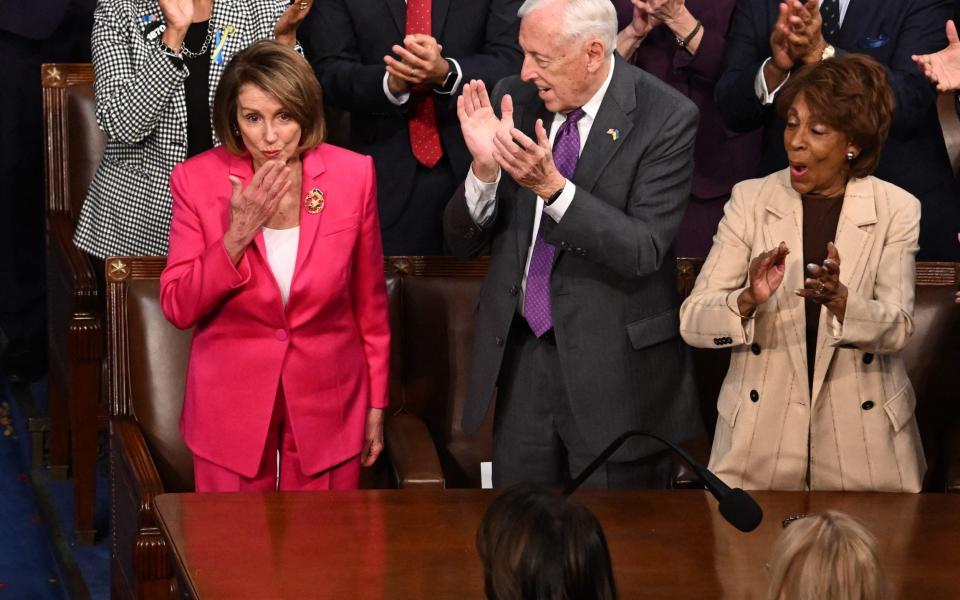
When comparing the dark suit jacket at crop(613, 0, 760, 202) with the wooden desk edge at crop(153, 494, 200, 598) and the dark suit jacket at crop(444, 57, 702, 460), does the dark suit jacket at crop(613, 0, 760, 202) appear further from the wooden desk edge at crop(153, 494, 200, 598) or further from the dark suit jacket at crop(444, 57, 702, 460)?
the wooden desk edge at crop(153, 494, 200, 598)

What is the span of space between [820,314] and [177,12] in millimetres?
1860

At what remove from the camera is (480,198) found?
323 cm

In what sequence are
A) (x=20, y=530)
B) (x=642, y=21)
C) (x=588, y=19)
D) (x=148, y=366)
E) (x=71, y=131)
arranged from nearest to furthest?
(x=588, y=19) → (x=148, y=366) → (x=642, y=21) → (x=20, y=530) → (x=71, y=131)

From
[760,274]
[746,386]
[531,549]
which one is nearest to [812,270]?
[760,274]

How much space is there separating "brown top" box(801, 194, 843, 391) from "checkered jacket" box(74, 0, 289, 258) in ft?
5.34

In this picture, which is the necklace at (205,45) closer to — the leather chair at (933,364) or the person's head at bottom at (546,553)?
the leather chair at (933,364)

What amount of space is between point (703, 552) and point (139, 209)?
2084 mm

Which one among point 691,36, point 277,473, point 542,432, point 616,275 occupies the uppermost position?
point 691,36

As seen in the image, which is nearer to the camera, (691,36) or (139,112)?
(139,112)

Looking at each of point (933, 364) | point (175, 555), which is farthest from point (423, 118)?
point (175, 555)

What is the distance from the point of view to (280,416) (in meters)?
3.30

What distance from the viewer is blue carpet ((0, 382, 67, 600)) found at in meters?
4.10

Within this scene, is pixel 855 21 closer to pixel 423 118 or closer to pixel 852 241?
pixel 852 241

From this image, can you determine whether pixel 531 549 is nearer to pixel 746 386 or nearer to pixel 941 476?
pixel 746 386
